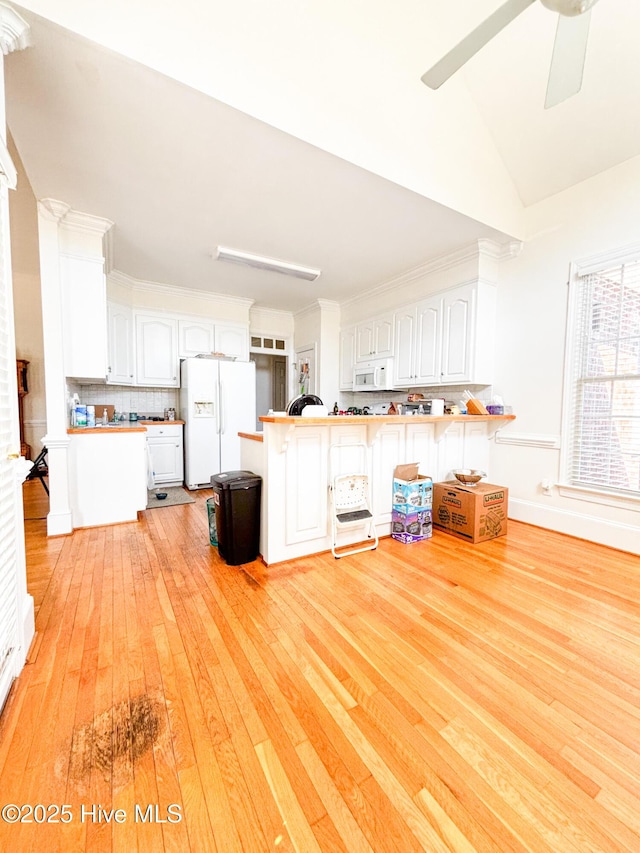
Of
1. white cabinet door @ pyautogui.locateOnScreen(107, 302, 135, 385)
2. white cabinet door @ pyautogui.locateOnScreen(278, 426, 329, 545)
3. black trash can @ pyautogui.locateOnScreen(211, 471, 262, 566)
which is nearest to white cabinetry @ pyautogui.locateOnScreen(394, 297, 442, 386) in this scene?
white cabinet door @ pyautogui.locateOnScreen(278, 426, 329, 545)

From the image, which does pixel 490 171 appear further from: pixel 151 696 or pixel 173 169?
pixel 151 696

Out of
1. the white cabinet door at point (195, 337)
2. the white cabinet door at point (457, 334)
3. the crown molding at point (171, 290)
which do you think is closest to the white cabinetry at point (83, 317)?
the crown molding at point (171, 290)

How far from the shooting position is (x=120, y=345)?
15.0 ft

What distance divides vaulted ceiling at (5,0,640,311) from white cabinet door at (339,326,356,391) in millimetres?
1827

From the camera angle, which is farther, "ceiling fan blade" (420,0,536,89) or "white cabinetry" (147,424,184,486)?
"white cabinetry" (147,424,184,486)

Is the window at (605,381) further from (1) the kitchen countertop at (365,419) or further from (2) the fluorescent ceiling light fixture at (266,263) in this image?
(2) the fluorescent ceiling light fixture at (266,263)

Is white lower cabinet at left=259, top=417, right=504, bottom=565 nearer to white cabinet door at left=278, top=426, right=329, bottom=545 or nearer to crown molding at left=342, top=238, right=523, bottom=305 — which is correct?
white cabinet door at left=278, top=426, right=329, bottom=545

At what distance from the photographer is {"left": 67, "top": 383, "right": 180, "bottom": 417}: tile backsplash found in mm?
4777

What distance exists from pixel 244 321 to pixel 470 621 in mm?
5009

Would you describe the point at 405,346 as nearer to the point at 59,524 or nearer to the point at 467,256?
the point at 467,256

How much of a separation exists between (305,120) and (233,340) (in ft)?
11.7

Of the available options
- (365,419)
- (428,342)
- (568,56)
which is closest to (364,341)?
(428,342)

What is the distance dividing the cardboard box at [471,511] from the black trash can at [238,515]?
1802mm

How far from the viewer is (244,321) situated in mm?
5590
